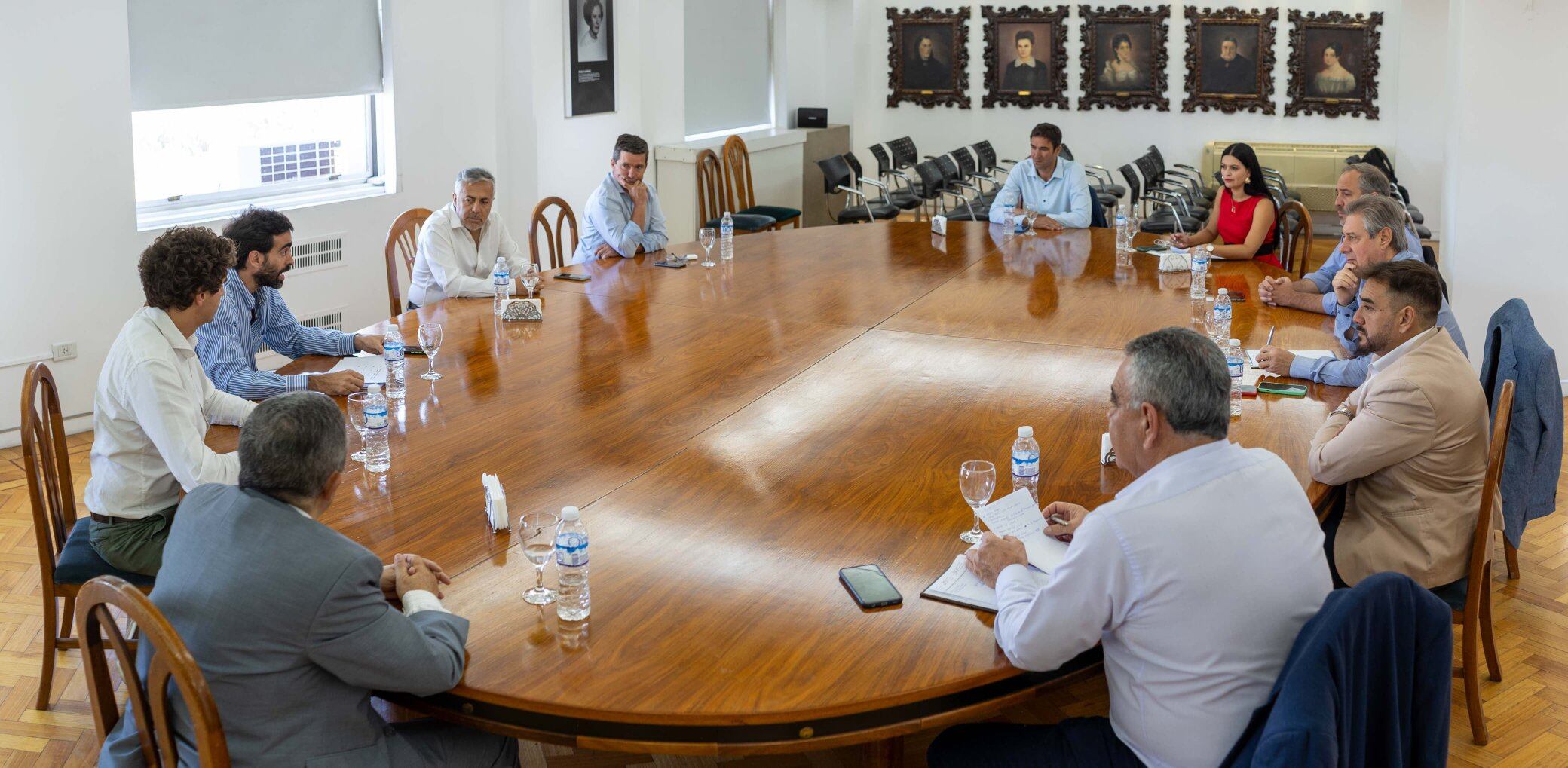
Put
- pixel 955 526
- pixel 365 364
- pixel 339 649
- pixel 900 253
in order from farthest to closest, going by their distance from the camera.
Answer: pixel 900 253 < pixel 365 364 < pixel 955 526 < pixel 339 649

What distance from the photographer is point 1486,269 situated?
21.2 feet

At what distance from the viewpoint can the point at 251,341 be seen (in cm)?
411

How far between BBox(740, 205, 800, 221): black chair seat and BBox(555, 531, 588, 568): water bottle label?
671 cm

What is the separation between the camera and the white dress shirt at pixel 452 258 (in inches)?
203

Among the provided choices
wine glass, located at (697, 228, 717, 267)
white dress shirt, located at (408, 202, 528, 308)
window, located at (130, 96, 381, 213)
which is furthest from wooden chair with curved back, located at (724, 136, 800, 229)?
white dress shirt, located at (408, 202, 528, 308)

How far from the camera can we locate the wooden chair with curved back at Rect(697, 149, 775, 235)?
27.6 ft

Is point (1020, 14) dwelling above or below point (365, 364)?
above

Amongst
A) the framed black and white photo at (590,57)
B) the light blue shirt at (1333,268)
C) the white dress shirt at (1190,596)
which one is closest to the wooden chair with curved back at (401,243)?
the framed black and white photo at (590,57)

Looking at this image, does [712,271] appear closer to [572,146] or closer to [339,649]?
[572,146]

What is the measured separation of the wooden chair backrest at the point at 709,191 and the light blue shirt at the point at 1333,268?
4.07 m

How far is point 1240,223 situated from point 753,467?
12.7ft

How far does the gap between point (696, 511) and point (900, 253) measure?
12.0 feet

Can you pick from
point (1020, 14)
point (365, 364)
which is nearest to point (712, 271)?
point (365, 364)

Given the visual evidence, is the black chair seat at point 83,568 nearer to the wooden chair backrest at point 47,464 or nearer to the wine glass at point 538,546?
the wooden chair backrest at point 47,464
